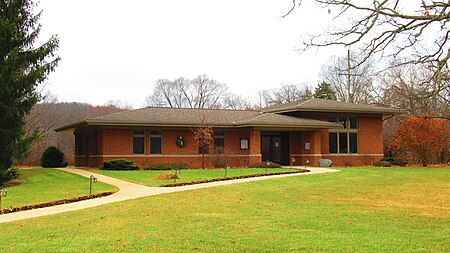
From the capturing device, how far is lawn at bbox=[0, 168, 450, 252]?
776 centimetres

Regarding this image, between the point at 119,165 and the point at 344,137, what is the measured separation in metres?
15.7

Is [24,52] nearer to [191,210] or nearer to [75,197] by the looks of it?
[75,197]

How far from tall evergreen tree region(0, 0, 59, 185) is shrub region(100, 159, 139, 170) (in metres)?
6.47

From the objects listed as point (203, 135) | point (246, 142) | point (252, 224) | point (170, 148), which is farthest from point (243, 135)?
point (252, 224)

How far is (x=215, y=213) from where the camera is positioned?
11359 mm

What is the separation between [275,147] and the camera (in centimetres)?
3322

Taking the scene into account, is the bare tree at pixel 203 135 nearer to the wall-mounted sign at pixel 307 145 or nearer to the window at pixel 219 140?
the window at pixel 219 140

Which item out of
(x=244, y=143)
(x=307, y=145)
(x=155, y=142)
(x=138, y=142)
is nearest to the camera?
(x=138, y=142)

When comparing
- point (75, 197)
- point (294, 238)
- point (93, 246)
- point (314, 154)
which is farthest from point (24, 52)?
point (314, 154)

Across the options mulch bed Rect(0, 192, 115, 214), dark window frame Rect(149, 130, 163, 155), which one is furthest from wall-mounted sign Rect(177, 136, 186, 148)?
mulch bed Rect(0, 192, 115, 214)

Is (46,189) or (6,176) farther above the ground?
(6,176)

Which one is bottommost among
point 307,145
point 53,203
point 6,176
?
point 53,203

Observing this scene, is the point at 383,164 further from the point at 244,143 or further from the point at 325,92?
the point at 325,92

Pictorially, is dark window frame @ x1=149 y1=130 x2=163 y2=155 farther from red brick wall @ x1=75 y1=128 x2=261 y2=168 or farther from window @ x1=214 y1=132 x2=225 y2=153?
window @ x1=214 y1=132 x2=225 y2=153
